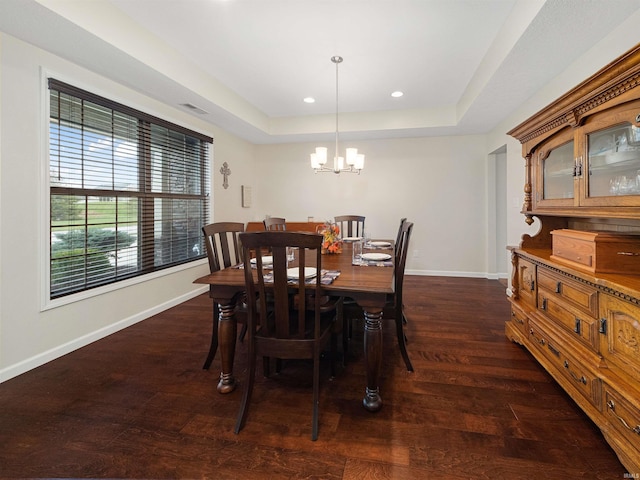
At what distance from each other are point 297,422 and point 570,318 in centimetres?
171

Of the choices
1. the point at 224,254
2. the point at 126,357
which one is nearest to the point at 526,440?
the point at 224,254

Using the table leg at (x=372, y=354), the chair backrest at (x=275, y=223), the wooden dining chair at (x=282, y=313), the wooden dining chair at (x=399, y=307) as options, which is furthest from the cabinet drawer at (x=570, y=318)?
the chair backrest at (x=275, y=223)

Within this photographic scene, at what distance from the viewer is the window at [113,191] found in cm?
255

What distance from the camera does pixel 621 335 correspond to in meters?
1.46

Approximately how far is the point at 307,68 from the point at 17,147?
256cm

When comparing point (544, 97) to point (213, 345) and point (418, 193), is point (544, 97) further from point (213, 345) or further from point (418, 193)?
point (213, 345)

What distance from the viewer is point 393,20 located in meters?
2.47

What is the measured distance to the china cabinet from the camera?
140cm

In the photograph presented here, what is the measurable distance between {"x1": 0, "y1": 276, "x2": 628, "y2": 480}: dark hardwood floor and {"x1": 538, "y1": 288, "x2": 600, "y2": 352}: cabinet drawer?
41 centimetres

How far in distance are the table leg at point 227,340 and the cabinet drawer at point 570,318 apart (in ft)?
6.54

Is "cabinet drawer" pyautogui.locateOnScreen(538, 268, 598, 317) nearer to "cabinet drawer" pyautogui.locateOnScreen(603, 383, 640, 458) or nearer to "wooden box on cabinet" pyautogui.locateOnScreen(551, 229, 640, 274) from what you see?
"wooden box on cabinet" pyautogui.locateOnScreen(551, 229, 640, 274)

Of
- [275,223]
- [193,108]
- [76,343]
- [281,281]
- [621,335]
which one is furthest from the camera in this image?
[193,108]

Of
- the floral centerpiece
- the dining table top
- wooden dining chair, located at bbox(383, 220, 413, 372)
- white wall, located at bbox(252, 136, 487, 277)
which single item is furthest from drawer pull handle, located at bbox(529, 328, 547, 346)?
white wall, located at bbox(252, 136, 487, 277)

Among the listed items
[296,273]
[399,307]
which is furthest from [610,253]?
[296,273]
